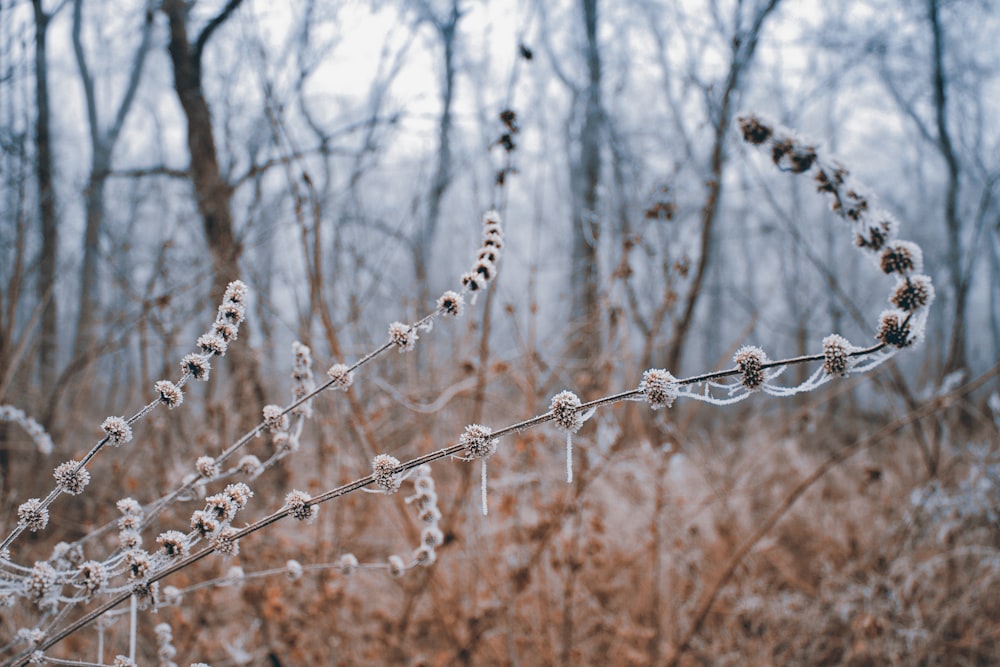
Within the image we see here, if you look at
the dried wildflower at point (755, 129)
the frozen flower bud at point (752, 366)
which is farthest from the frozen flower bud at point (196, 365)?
the dried wildflower at point (755, 129)

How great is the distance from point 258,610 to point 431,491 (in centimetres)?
163

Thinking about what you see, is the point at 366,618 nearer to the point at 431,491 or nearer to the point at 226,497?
the point at 431,491

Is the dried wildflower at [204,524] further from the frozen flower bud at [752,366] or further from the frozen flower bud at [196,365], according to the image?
the frozen flower bud at [752,366]

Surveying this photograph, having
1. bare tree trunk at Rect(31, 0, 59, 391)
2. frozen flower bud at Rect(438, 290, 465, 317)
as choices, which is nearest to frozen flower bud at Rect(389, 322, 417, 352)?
frozen flower bud at Rect(438, 290, 465, 317)

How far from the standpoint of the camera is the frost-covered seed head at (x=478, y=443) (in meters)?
0.70

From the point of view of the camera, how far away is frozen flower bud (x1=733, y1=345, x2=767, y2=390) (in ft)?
2.07

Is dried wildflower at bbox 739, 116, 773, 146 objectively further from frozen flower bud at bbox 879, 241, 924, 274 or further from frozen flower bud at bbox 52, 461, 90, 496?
frozen flower bud at bbox 52, 461, 90, 496

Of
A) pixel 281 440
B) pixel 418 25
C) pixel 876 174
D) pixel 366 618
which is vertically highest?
pixel 876 174

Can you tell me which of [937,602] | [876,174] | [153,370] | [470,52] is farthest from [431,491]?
[876,174]

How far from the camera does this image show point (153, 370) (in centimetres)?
340

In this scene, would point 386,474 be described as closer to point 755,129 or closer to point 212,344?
point 212,344

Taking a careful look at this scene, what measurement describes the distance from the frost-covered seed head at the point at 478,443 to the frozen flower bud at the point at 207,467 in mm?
393

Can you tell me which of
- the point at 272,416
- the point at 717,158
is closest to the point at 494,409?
the point at 717,158

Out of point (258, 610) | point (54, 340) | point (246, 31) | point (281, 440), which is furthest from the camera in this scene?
point (54, 340)
